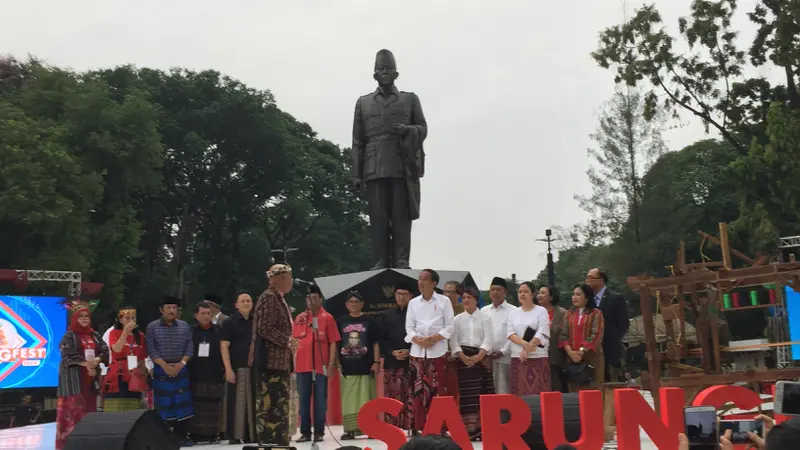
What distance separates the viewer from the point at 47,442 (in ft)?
34.4

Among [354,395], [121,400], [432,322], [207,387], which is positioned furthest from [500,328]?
[121,400]

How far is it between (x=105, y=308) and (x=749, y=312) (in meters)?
20.9

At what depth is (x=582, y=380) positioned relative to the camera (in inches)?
326

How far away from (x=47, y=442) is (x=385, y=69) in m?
5.94

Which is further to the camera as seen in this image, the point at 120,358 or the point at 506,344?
the point at 120,358

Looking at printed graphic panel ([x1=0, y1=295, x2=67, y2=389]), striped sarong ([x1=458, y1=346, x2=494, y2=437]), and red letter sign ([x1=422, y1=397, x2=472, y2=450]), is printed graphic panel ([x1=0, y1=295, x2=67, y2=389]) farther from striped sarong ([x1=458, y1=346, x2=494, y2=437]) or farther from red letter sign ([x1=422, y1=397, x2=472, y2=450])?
red letter sign ([x1=422, y1=397, x2=472, y2=450])

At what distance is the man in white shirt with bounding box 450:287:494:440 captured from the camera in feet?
28.3

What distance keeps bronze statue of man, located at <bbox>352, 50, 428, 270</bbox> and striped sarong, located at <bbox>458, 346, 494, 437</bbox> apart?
321 centimetres

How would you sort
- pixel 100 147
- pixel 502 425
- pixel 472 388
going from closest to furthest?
pixel 502 425 → pixel 472 388 → pixel 100 147

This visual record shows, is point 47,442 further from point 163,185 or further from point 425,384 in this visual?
point 163,185

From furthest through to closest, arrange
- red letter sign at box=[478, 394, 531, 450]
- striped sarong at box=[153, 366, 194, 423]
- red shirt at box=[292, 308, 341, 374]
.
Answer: red shirt at box=[292, 308, 341, 374] < striped sarong at box=[153, 366, 194, 423] < red letter sign at box=[478, 394, 531, 450]

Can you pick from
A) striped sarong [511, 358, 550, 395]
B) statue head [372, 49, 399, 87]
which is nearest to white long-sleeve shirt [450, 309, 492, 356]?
striped sarong [511, 358, 550, 395]

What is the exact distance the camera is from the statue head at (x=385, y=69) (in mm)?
11828

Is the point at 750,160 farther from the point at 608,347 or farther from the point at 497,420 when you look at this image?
the point at 497,420
